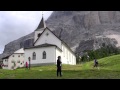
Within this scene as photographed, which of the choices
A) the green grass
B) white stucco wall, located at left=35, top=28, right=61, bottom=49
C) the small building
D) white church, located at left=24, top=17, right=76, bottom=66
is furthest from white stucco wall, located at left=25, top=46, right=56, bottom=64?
the small building

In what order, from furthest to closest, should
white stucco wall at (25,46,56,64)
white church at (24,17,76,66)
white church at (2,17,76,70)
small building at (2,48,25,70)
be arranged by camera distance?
small building at (2,48,25,70)
white church at (2,17,76,70)
white church at (24,17,76,66)
white stucco wall at (25,46,56,64)

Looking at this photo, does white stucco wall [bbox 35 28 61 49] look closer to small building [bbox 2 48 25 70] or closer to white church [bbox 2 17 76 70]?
white church [bbox 2 17 76 70]

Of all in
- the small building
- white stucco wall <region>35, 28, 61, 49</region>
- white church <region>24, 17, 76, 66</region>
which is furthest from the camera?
the small building

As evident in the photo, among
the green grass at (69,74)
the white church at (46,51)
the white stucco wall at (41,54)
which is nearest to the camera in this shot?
the green grass at (69,74)

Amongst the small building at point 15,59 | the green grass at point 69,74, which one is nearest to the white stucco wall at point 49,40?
the green grass at point 69,74

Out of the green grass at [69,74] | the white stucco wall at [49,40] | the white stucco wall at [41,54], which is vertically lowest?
the green grass at [69,74]

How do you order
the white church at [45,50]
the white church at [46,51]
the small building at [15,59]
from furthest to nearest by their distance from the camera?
the small building at [15,59]
the white church at [46,51]
the white church at [45,50]

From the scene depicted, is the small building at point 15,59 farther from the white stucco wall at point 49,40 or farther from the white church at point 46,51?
the white stucco wall at point 49,40

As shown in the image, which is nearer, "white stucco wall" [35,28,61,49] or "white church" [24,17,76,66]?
"white church" [24,17,76,66]

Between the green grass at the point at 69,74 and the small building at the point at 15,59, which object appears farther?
the small building at the point at 15,59
